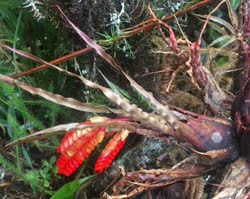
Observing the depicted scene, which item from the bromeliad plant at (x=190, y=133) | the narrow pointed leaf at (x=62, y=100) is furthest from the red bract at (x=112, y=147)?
the narrow pointed leaf at (x=62, y=100)

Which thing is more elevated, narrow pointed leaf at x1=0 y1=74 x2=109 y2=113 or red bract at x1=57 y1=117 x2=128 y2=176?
narrow pointed leaf at x1=0 y1=74 x2=109 y2=113

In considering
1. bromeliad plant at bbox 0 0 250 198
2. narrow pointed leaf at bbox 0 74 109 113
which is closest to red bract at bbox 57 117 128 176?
bromeliad plant at bbox 0 0 250 198

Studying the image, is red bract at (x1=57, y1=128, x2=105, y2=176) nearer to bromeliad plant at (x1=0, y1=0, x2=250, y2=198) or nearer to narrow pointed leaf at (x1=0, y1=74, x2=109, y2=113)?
bromeliad plant at (x1=0, y1=0, x2=250, y2=198)

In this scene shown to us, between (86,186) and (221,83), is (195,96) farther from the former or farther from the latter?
(86,186)

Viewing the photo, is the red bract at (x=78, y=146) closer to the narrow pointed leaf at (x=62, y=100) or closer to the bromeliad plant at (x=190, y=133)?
the bromeliad plant at (x=190, y=133)

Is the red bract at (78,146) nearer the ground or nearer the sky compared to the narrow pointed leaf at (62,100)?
nearer the ground

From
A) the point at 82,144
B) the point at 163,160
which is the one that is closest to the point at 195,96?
the point at 163,160

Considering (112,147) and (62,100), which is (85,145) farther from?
(62,100)

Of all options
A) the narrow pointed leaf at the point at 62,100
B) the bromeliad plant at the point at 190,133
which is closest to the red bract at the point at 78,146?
the bromeliad plant at the point at 190,133

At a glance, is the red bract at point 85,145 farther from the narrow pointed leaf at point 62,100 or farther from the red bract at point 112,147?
the narrow pointed leaf at point 62,100

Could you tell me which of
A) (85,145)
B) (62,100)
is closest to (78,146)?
(85,145)

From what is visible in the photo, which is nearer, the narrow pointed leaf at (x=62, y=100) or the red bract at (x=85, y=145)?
the narrow pointed leaf at (x=62, y=100)
